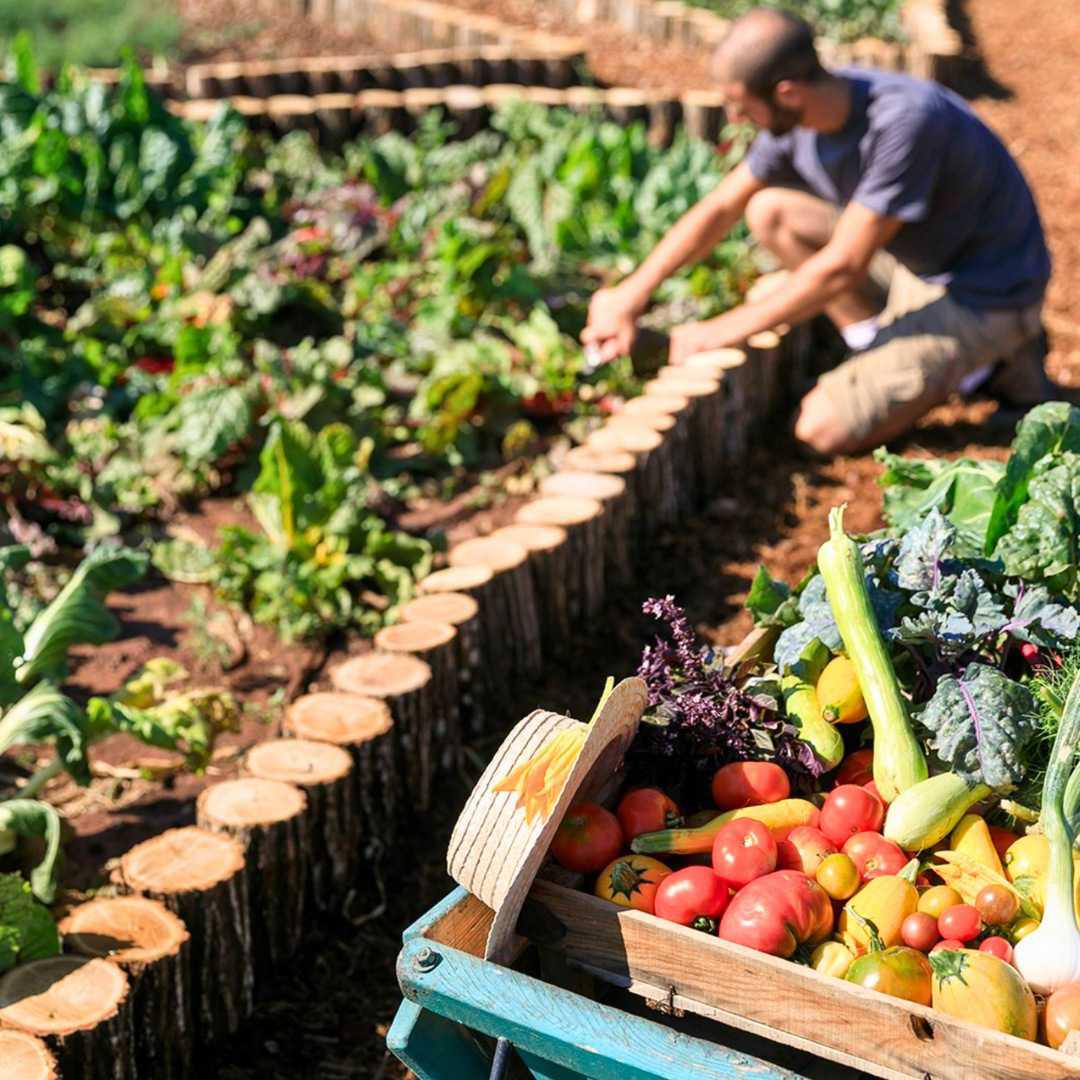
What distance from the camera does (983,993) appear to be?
2057 millimetres

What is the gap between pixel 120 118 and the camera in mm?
6605

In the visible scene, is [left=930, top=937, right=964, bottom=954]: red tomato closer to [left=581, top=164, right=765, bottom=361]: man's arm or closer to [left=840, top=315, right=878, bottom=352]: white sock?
[left=581, top=164, right=765, bottom=361]: man's arm

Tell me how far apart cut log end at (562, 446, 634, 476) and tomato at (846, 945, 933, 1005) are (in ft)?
8.25

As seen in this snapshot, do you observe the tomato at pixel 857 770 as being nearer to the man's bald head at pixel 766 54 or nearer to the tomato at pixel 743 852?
the tomato at pixel 743 852

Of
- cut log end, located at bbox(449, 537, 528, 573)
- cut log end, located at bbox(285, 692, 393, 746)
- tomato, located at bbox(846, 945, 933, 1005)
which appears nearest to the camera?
tomato, located at bbox(846, 945, 933, 1005)

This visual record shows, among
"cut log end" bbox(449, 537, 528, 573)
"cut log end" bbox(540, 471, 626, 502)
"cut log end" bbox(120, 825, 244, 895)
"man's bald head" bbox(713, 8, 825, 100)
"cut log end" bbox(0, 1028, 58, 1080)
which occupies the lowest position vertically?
"cut log end" bbox(0, 1028, 58, 1080)

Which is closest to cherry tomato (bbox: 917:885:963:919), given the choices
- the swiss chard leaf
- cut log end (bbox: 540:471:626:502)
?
the swiss chard leaf

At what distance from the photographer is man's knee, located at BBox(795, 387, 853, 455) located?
5.16 metres

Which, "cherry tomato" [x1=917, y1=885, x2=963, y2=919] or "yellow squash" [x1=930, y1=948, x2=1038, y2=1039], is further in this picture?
"cherry tomato" [x1=917, y1=885, x2=963, y2=919]

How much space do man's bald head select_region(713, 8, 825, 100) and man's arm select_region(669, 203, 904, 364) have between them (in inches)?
18.1

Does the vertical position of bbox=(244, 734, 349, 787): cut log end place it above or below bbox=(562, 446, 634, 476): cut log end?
below

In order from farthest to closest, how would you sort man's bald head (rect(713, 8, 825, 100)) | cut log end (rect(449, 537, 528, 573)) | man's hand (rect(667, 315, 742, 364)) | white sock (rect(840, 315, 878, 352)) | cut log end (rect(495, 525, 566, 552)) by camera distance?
white sock (rect(840, 315, 878, 352)), man's hand (rect(667, 315, 742, 364)), man's bald head (rect(713, 8, 825, 100)), cut log end (rect(495, 525, 566, 552)), cut log end (rect(449, 537, 528, 573))

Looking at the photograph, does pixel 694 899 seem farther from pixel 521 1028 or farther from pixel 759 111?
pixel 759 111

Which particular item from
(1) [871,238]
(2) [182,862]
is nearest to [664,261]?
(1) [871,238]
